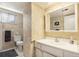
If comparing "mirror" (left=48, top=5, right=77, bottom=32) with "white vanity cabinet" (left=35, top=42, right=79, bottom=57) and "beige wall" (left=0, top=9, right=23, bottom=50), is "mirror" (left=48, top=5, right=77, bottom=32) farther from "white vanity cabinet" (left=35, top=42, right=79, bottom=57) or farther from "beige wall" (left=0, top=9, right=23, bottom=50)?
"beige wall" (left=0, top=9, right=23, bottom=50)

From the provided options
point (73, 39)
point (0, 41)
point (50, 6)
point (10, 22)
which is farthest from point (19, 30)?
point (73, 39)

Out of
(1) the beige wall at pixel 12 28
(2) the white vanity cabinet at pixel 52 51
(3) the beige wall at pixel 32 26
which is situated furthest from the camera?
(1) the beige wall at pixel 12 28

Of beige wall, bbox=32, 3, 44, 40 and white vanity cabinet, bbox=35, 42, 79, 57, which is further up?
beige wall, bbox=32, 3, 44, 40

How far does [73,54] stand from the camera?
1.16m

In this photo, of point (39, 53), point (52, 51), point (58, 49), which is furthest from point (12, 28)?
point (58, 49)

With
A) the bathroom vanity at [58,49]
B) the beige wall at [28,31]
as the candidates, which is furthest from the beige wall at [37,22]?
the bathroom vanity at [58,49]

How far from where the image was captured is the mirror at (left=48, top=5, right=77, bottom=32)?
5.85 ft

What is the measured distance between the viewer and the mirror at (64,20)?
178 cm

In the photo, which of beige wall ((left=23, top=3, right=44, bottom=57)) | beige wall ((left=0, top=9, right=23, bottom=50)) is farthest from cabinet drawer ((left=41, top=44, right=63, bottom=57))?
beige wall ((left=0, top=9, right=23, bottom=50))

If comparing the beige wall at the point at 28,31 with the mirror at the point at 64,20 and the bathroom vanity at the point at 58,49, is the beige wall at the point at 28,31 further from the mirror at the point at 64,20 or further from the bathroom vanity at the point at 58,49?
the mirror at the point at 64,20

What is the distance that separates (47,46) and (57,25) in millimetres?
736

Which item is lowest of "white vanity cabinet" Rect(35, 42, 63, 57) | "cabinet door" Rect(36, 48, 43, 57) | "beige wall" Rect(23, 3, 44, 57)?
"cabinet door" Rect(36, 48, 43, 57)

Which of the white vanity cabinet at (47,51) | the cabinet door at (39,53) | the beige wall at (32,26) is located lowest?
the cabinet door at (39,53)

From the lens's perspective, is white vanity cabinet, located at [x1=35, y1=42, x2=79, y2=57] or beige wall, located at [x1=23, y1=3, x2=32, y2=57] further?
beige wall, located at [x1=23, y1=3, x2=32, y2=57]
